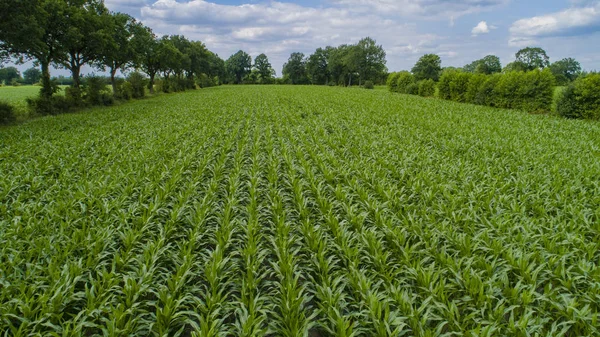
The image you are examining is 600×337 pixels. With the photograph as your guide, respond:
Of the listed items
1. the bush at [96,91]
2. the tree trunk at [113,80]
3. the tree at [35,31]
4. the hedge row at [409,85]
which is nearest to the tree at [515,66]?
the hedge row at [409,85]

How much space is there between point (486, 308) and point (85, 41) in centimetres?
2830

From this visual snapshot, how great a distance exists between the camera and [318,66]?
8938 centimetres

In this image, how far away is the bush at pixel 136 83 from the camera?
106 ft

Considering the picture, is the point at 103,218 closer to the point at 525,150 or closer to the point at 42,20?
the point at 525,150

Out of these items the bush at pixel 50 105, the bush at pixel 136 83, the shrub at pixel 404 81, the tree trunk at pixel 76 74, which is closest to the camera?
the bush at pixel 50 105

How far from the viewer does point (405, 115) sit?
18.5m

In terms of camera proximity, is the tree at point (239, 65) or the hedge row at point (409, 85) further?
the tree at point (239, 65)

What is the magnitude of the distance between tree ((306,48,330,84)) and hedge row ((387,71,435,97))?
44.4 metres

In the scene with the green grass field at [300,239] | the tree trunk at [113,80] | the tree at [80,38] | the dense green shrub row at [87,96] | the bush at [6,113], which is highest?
the tree at [80,38]

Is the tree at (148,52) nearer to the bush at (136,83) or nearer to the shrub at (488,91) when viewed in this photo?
the bush at (136,83)

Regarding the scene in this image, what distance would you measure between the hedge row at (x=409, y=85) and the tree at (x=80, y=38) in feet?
106

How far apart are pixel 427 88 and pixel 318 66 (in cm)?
5628

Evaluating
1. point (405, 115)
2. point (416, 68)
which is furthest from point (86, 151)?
point (416, 68)

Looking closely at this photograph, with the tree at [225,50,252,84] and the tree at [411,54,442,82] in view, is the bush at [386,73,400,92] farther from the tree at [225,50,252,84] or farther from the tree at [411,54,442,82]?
the tree at [225,50,252,84]
